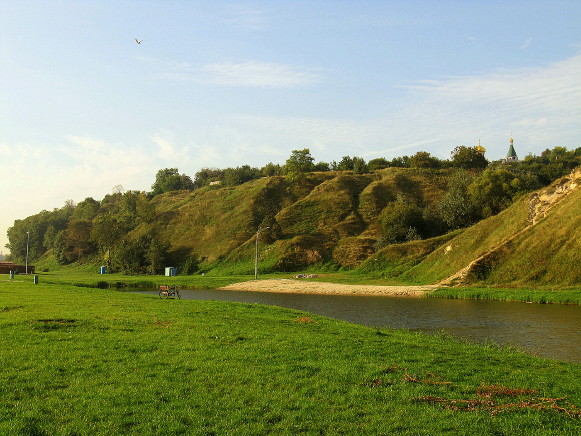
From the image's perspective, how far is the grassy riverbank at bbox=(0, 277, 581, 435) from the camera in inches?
333

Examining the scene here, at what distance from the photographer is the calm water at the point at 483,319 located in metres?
20.6

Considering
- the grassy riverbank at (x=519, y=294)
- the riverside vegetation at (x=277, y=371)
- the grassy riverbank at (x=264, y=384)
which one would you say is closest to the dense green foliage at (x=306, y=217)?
the grassy riverbank at (x=519, y=294)

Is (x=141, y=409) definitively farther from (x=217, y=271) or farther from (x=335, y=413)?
(x=217, y=271)

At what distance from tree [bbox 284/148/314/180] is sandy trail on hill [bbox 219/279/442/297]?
185ft

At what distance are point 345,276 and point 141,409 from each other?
58.0 m

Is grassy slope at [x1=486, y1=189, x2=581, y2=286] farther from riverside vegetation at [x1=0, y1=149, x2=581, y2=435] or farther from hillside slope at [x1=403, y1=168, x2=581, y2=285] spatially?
riverside vegetation at [x1=0, y1=149, x2=581, y2=435]

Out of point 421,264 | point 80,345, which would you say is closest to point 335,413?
point 80,345

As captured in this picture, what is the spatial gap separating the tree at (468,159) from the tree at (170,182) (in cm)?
9889

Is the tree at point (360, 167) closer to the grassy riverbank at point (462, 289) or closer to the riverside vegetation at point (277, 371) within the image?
the grassy riverbank at point (462, 289)

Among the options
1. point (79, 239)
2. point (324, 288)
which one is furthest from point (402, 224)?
point (79, 239)

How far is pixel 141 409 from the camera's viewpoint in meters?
9.11

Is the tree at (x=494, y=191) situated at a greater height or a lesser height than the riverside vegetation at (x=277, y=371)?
greater

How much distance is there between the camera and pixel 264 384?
1075cm

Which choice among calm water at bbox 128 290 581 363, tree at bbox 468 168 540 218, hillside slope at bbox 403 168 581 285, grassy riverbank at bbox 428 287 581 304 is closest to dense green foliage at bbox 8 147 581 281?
tree at bbox 468 168 540 218
